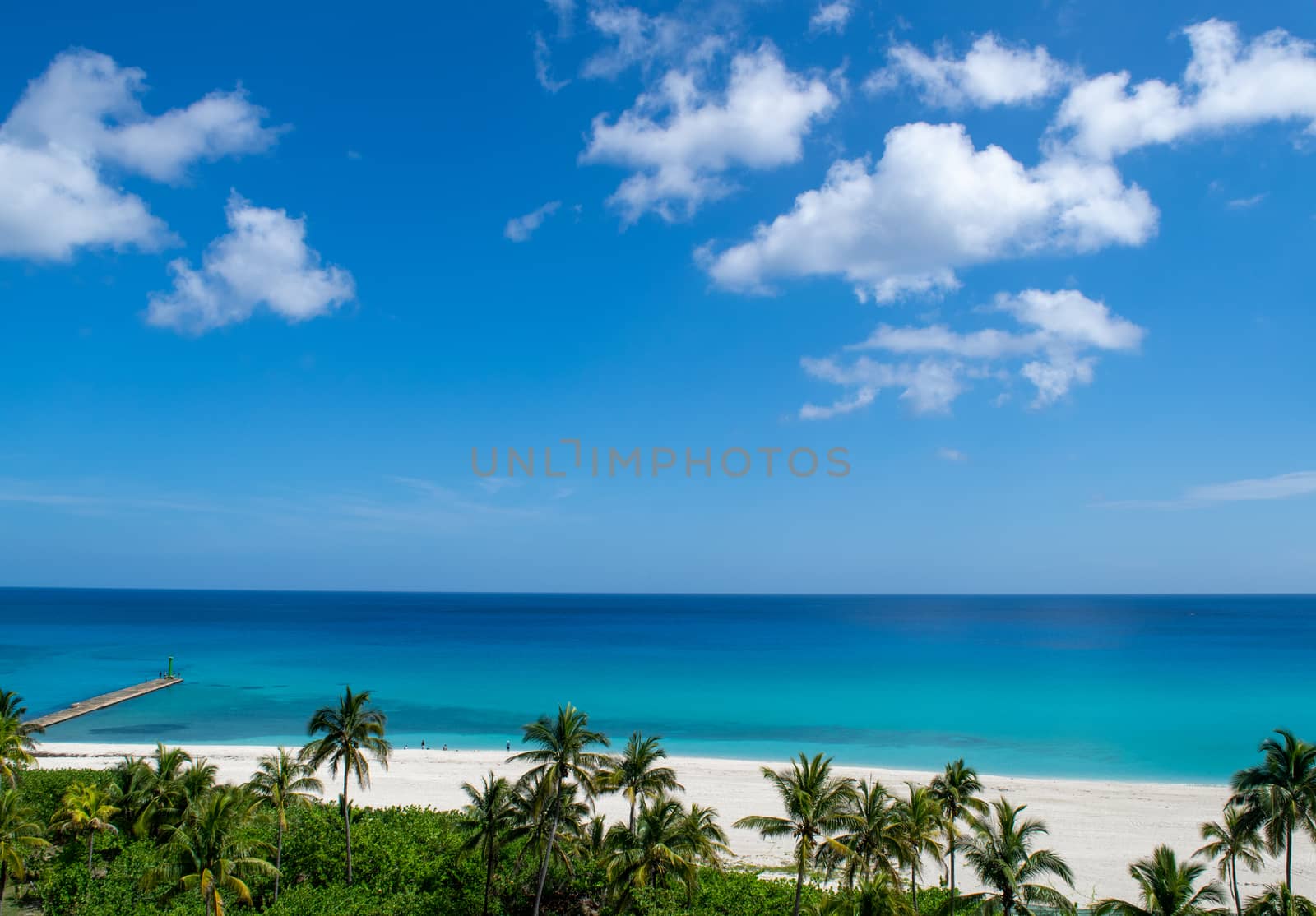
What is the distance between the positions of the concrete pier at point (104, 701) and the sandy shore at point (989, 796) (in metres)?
17.3

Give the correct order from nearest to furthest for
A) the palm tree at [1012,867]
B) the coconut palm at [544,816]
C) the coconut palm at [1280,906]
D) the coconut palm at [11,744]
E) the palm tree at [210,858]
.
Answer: the coconut palm at [1280,906] → the palm tree at [210,858] → the palm tree at [1012,867] → the coconut palm at [544,816] → the coconut palm at [11,744]

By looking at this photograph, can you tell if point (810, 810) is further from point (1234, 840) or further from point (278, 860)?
point (278, 860)

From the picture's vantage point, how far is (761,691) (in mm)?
95500

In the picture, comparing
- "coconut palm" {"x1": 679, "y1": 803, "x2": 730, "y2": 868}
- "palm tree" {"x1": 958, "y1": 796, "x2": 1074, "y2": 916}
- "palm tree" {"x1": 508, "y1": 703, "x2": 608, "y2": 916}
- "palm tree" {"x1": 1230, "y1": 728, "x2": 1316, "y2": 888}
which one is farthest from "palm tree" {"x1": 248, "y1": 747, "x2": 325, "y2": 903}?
"palm tree" {"x1": 1230, "y1": 728, "x2": 1316, "y2": 888}

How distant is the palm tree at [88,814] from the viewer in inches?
1203

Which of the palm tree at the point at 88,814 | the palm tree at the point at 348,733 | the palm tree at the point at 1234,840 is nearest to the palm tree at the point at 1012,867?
the palm tree at the point at 1234,840

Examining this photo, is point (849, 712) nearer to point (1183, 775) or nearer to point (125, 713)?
point (1183, 775)

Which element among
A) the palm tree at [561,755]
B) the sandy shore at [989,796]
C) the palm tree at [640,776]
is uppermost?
the palm tree at [561,755]

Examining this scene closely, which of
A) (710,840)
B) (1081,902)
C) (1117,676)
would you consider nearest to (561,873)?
(710,840)

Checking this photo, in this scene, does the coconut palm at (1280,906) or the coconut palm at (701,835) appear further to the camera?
the coconut palm at (701,835)

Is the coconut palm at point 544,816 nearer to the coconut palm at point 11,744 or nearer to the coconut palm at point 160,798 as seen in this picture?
the coconut palm at point 160,798

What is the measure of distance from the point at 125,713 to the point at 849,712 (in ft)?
247

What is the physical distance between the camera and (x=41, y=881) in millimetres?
29922

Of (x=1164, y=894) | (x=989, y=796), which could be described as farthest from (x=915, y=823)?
(x=989, y=796)
